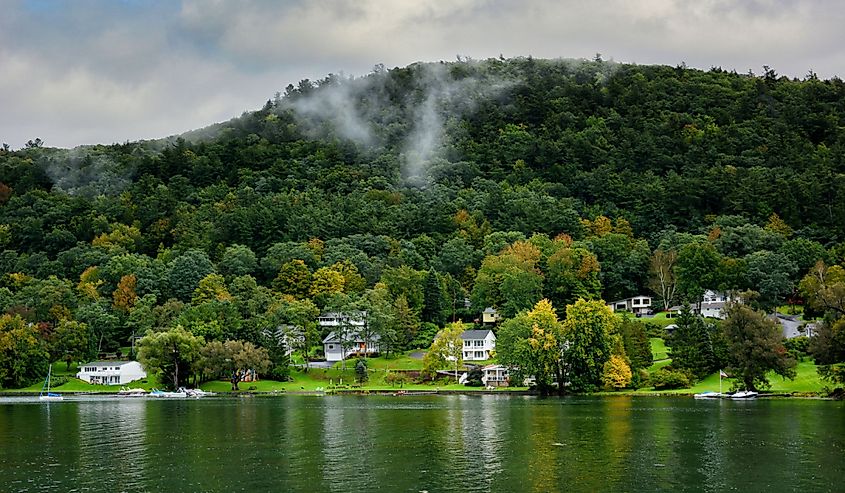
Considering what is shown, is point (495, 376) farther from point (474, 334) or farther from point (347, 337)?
point (347, 337)

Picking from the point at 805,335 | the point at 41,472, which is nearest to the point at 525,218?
the point at 805,335

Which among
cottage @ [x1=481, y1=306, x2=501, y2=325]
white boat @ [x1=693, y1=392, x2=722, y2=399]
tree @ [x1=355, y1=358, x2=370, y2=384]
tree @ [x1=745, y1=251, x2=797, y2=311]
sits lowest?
white boat @ [x1=693, y1=392, x2=722, y2=399]

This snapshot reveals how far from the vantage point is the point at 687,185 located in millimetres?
171875

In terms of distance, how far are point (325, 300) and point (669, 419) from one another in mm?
74836

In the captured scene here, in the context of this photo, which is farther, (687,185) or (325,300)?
(687,185)

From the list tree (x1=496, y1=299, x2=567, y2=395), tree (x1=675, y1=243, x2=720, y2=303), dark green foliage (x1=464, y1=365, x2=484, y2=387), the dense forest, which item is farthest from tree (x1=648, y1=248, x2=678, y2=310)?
tree (x1=496, y1=299, x2=567, y2=395)

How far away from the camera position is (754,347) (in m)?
85.6

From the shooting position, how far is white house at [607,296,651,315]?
139 metres

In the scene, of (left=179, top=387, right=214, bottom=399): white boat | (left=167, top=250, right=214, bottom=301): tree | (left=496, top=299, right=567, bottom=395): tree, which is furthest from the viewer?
(left=167, top=250, right=214, bottom=301): tree

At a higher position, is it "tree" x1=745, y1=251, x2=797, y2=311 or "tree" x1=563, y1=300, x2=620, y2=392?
"tree" x1=745, y1=251, x2=797, y2=311

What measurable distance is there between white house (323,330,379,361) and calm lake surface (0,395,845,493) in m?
39.1

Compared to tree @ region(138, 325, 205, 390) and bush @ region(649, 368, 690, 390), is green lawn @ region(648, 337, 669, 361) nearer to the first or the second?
bush @ region(649, 368, 690, 390)

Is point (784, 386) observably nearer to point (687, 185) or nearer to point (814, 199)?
point (814, 199)

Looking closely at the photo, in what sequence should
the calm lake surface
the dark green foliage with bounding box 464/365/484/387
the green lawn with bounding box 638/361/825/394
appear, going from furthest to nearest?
the dark green foliage with bounding box 464/365/484/387 → the green lawn with bounding box 638/361/825/394 → the calm lake surface
